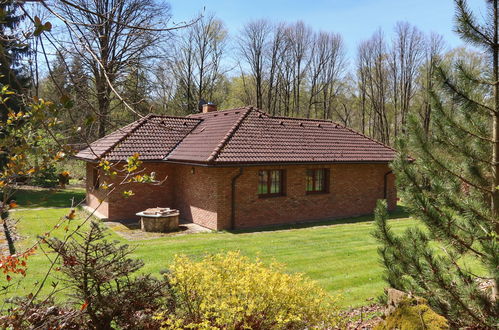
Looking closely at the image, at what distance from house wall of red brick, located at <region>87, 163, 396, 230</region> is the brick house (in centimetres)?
4

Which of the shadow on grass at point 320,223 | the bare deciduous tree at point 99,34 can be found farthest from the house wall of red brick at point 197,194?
the bare deciduous tree at point 99,34

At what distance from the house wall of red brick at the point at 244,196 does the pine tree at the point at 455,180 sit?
384 inches

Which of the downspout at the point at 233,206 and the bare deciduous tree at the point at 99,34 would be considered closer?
the bare deciduous tree at the point at 99,34

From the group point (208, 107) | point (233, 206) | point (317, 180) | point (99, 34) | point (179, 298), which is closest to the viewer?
point (99, 34)

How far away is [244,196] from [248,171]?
0.98 m

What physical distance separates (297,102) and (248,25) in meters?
8.97

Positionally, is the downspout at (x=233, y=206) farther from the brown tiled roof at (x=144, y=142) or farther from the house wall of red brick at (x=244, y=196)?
the brown tiled roof at (x=144, y=142)

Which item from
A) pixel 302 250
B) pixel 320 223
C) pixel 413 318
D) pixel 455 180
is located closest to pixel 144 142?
pixel 320 223

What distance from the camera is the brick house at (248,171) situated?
14.2 metres

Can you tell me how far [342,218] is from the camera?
17.0 m

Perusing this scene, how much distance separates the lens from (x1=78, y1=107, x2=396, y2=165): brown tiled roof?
48.7ft

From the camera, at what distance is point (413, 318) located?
12.3ft

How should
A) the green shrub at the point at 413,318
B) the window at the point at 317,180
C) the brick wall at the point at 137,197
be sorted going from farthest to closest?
the window at the point at 317,180 → the brick wall at the point at 137,197 → the green shrub at the point at 413,318

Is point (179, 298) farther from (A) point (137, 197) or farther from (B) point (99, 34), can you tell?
(A) point (137, 197)
